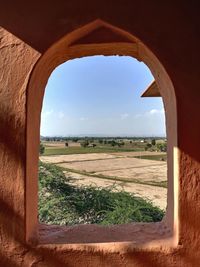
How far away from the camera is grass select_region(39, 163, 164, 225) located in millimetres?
7539

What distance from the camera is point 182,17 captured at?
1.77 meters

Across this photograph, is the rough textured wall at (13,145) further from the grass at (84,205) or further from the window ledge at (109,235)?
the grass at (84,205)

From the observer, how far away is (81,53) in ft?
6.87

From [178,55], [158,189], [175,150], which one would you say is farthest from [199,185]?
[158,189]

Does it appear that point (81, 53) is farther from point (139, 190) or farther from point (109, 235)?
point (139, 190)

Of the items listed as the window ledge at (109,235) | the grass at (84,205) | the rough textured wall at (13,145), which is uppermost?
the rough textured wall at (13,145)

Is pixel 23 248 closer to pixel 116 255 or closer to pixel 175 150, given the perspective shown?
pixel 116 255

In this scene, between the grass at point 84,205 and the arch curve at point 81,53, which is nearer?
the arch curve at point 81,53

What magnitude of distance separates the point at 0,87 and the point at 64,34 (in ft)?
1.50

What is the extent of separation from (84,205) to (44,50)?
24.2ft

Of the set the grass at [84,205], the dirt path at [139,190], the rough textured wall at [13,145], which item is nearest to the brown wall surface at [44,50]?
the rough textured wall at [13,145]

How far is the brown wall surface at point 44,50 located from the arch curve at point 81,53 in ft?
0.15

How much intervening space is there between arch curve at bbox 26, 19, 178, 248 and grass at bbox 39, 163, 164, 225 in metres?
5.30

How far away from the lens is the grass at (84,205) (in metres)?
7.54
